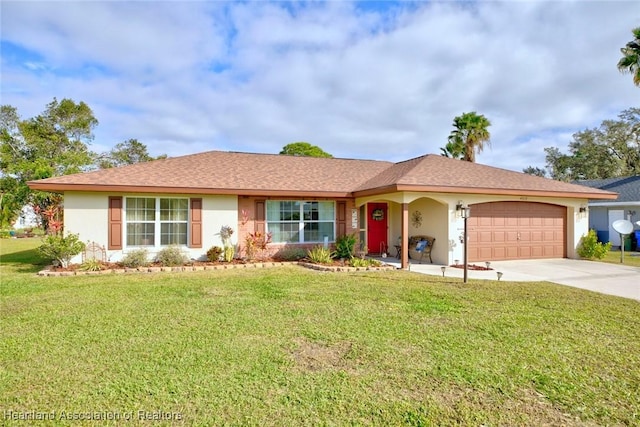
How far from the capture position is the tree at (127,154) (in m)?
38.8

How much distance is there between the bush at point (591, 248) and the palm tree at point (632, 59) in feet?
34.2

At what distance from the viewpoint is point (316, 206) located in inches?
534

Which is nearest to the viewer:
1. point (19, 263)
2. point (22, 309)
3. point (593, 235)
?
point (22, 309)

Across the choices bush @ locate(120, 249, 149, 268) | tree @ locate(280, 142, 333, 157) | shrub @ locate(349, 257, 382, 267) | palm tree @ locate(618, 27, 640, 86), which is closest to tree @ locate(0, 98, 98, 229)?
tree @ locate(280, 142, 333, 157)

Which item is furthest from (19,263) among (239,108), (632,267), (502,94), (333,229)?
(502,94)

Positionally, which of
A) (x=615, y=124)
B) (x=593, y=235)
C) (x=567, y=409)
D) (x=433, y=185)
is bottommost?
(x=567, y=409)

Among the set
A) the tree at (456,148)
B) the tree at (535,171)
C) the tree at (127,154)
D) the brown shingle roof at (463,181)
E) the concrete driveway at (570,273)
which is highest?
the tree at (127,154)

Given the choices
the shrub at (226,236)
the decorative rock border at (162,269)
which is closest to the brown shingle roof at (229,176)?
the shrub at (226,236)

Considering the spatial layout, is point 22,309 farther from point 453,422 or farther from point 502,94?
point 502,94

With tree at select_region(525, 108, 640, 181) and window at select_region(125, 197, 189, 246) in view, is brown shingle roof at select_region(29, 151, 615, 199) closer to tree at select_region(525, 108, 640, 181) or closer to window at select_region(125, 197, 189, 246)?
window at select_region(125, 197, 189, 246)

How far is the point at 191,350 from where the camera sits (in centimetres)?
439

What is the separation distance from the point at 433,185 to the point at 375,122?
1508 cm

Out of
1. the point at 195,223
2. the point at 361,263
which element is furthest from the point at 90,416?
the point at 195,223

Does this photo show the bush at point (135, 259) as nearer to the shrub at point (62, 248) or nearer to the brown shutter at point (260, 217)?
→ the shrub at point (62, 248)
